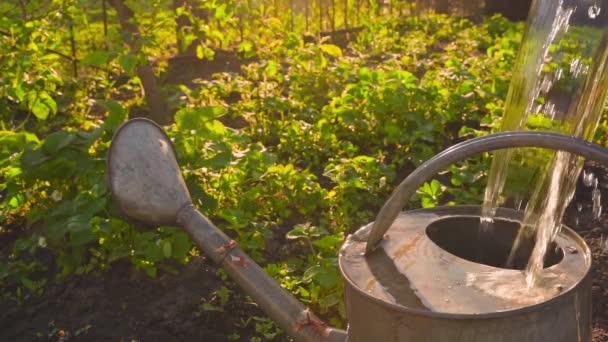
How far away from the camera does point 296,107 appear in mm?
4160

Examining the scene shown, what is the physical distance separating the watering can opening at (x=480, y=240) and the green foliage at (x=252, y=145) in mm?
548

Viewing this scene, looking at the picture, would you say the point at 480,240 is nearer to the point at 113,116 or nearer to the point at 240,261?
the point at 240,261

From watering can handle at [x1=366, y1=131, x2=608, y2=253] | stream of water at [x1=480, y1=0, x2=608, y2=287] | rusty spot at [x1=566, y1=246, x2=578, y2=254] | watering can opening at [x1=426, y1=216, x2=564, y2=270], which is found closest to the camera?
watering can handle at [x1=366, y1=131, x2=608, y2=253]

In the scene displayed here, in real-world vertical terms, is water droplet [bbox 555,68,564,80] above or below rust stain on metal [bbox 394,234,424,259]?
above

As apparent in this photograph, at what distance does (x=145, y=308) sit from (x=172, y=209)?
60cm

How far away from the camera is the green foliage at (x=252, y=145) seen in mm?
2549

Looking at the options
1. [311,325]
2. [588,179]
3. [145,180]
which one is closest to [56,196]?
→ [145,180]

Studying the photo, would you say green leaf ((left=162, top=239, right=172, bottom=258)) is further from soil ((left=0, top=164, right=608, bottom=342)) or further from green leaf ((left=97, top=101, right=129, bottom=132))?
green leaf ((left=97, top=101, right=129, bottom=132))

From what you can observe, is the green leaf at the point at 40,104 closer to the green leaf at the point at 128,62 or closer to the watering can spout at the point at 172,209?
the green leaf at the point at 128,62

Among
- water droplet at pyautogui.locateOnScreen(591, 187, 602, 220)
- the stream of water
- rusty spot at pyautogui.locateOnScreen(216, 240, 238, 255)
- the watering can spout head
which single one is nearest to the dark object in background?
the stream of water

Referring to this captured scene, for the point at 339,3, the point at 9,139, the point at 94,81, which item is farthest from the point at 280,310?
the point at 339,3

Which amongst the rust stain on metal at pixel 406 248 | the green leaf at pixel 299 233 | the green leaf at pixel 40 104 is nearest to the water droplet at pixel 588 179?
the green leaf at pixel 299 233

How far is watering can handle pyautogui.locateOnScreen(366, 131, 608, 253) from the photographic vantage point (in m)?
1.28

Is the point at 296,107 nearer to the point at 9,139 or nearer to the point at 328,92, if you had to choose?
the point at 328,92
